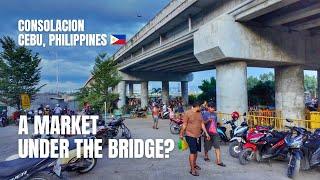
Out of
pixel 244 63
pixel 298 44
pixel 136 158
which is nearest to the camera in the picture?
pixel 136 158

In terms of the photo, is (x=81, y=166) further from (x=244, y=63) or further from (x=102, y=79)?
(x=102, y=79)

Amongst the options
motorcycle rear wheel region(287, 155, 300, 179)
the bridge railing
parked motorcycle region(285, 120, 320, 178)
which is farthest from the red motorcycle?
the bridge railing

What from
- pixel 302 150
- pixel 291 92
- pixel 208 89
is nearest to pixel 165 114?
pixel 291 92

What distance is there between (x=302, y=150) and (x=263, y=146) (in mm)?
1178

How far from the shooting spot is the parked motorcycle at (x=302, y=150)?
6.95 m

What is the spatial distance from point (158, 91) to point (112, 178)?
68992 mm

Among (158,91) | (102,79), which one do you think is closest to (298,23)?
(102,79)

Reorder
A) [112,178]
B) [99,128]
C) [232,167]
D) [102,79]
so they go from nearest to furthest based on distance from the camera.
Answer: [112,178], [232,167], [99,128], [102,79]

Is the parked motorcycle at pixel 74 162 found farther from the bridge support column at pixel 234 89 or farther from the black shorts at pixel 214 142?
the bridge support column at pixel 234 89

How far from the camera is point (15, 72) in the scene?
2738cm

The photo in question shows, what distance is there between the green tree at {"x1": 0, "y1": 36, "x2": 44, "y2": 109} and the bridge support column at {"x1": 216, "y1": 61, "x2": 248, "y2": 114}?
19.5m

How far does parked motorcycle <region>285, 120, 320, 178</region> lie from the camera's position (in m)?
6.95

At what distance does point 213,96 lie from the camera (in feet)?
139

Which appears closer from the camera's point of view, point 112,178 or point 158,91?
point 112,178
